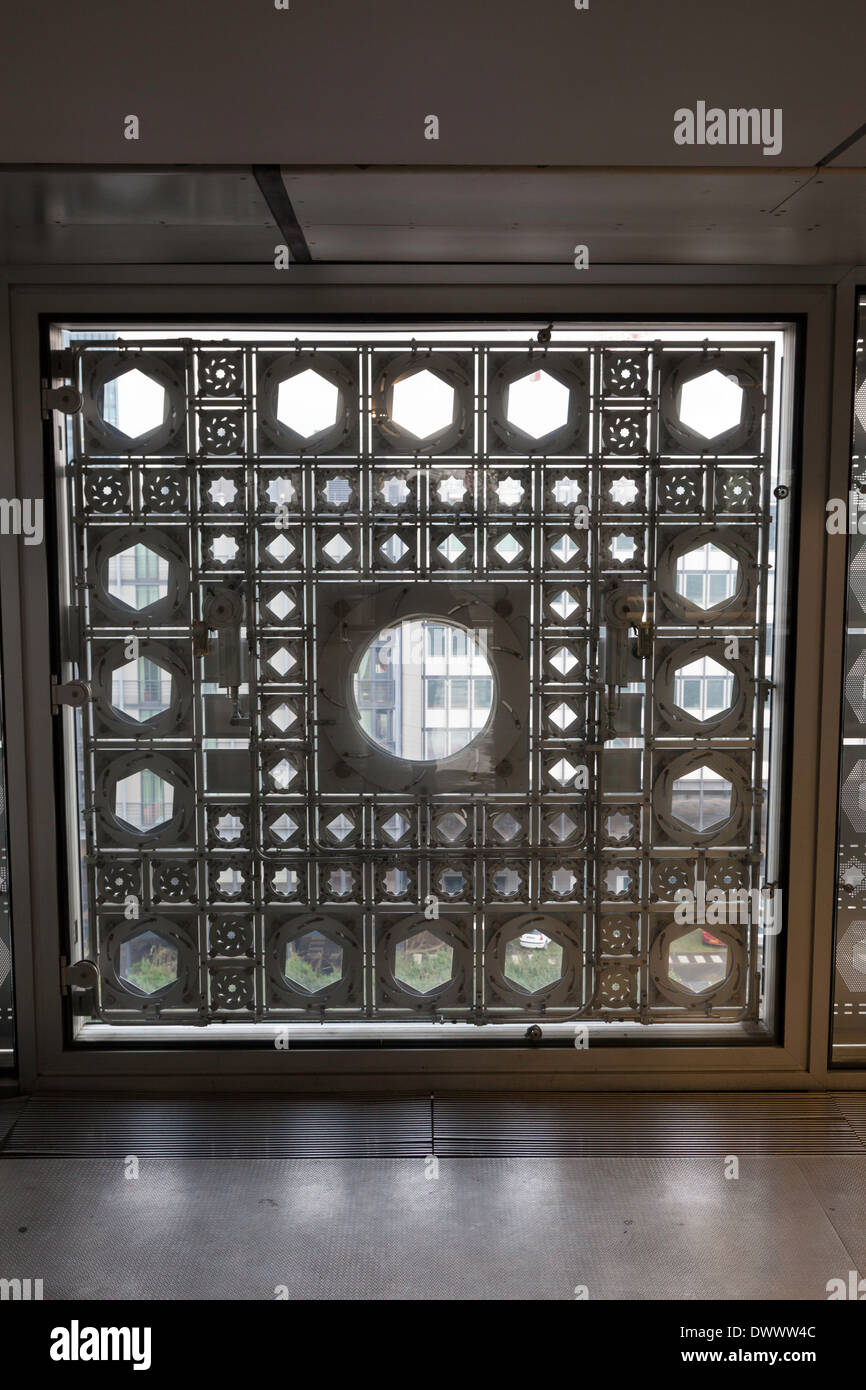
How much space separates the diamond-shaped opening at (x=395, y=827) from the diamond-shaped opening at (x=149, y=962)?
32.6 inches

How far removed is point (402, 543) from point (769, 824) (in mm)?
1562

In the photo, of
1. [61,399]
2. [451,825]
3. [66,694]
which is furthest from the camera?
[451,825]

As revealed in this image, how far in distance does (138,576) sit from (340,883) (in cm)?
122

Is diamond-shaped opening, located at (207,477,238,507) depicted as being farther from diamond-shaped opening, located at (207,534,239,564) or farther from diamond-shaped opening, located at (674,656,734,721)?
diamond-shaped opening, located at (674,656,734,721)

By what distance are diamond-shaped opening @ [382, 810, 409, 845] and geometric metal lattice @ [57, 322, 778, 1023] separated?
0.04ft

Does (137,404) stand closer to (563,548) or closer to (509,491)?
(509,491)

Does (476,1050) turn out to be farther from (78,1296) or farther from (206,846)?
(78,1296)

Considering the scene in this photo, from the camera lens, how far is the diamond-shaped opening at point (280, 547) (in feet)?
10.1

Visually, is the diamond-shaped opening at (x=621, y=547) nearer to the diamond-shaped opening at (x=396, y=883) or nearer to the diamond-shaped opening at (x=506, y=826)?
the diamond-shaped opening at (x=506, y=826)

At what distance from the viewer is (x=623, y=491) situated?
307cm

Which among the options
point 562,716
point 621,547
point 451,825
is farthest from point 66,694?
point 621,547

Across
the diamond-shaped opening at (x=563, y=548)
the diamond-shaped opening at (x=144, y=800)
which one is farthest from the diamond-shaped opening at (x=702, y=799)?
the diamond-shaped opening at (x=144, y=800)

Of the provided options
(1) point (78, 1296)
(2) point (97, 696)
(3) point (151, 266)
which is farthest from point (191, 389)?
(1) point (78, 1296)

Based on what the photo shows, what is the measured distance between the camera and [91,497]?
3053 mm
